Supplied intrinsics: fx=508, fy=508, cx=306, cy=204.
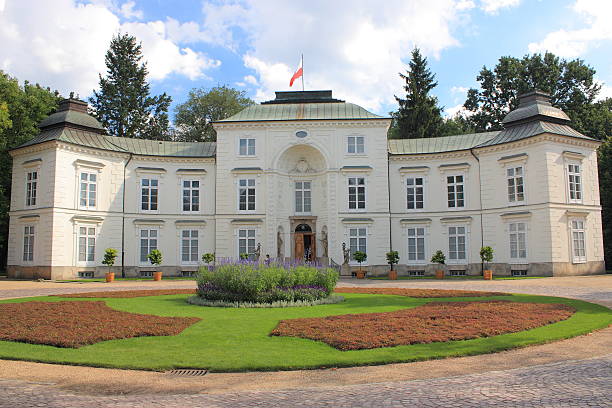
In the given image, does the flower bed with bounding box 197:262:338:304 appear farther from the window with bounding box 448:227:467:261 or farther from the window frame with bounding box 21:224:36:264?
the window with bounding box 448:227:467:261

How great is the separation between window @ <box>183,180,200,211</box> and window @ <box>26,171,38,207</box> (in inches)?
384

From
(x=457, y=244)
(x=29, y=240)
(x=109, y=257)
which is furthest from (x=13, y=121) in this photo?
(x=457, y=244)

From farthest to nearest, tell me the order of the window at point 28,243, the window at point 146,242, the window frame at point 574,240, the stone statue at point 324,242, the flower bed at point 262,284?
the stone statue at point 324,242
the window at point 146,242
the window at point 28,243
the window frame at point 574,240
the flower bed at point 262,284

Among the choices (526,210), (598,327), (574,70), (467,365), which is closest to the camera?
(467,365)

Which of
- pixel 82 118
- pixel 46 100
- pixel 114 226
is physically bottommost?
pixel 114 226

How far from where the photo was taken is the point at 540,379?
7.33 m

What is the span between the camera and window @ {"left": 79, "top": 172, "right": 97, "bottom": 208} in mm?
33688

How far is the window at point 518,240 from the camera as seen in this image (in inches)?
1274

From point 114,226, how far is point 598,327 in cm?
3106

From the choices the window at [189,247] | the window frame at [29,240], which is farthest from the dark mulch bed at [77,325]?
the window at [189,247]

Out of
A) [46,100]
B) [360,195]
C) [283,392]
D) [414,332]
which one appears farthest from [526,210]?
[46,100]

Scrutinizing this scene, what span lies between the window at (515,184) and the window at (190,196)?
71.6 feet

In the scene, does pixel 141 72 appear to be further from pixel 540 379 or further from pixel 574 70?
pixel 540 379

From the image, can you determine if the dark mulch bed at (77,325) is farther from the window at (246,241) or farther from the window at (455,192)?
the window at (455,192)
